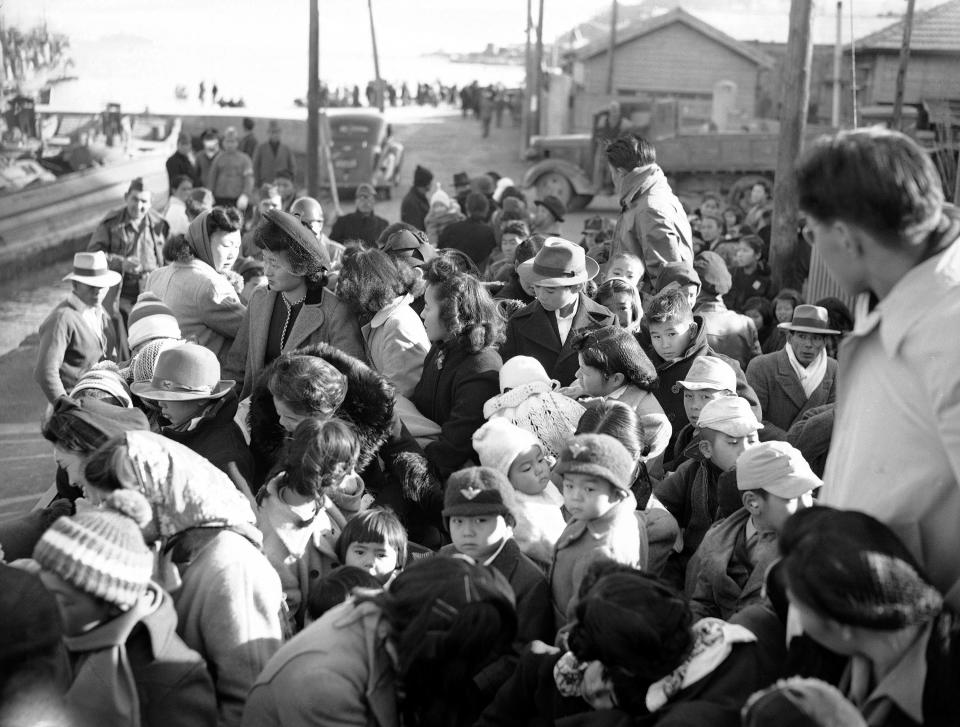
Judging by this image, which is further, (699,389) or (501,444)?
(699,389)

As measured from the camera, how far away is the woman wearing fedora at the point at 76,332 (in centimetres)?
748

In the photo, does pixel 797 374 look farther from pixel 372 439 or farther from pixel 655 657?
pixel 655 657

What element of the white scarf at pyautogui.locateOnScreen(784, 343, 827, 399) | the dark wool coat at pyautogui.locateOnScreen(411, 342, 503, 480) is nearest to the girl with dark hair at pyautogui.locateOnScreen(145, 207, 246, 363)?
the dark wool coat at pyautogui.locateOnScreen(411, 342, 503, 480)

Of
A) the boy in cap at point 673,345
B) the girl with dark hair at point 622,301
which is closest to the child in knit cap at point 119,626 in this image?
the boy in cap at point 673,345

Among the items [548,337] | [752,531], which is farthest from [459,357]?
[752,531]

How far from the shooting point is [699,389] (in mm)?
4863

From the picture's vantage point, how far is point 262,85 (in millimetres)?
64438

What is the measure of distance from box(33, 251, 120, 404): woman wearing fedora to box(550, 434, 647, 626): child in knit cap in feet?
15.9

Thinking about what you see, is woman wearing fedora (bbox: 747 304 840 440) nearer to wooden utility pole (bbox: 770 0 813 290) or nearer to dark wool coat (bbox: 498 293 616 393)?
dark wool coat (bbox: 498 293 616 393)

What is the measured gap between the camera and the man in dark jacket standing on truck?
273 inches

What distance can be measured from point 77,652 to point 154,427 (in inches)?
85.3

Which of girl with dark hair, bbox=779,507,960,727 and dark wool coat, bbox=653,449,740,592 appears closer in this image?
girl with dark hair, bbox=779,507,960,727

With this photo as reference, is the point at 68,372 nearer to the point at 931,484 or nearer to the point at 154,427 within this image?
the point at 154,427

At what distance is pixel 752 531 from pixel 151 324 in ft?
10.5
